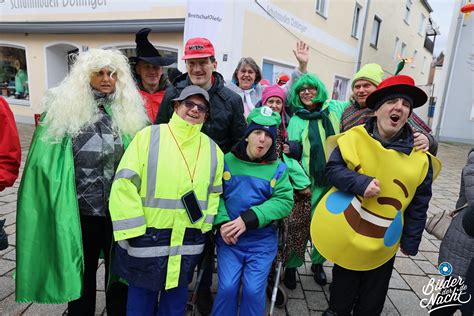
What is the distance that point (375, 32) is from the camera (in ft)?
55.5

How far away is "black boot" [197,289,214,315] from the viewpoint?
259 cm

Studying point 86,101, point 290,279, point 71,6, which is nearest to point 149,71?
point 86,101

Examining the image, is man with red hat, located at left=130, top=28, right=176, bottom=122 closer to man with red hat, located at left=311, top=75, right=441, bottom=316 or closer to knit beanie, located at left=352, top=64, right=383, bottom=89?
man with red hat, located at left=311, top=75, right=441, bottom=316

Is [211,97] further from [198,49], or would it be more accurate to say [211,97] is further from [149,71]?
[149,71]

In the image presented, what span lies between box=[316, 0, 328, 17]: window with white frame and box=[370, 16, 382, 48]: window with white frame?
6.01 meters

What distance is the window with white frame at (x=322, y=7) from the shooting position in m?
11.3

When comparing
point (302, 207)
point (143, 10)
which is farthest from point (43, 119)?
point (143, 10)

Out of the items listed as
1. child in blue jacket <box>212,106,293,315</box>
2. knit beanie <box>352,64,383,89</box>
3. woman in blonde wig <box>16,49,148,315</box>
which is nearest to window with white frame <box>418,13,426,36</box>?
knit beanie <box>352,64,383,89</box>

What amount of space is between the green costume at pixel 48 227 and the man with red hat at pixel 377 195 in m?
1.67

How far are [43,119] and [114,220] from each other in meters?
0.84

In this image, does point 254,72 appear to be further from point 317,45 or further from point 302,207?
point 317,45

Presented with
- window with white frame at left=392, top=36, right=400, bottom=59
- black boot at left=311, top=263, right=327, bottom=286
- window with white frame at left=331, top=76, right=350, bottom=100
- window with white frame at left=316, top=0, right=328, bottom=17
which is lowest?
black boot at left=311, top=263, right=327, bottom=286

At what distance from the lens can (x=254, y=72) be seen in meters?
3.62

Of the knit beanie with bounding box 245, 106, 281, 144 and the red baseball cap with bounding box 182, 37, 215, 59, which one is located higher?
the red baseball cap with bounding box 182, 37, 215, 59
